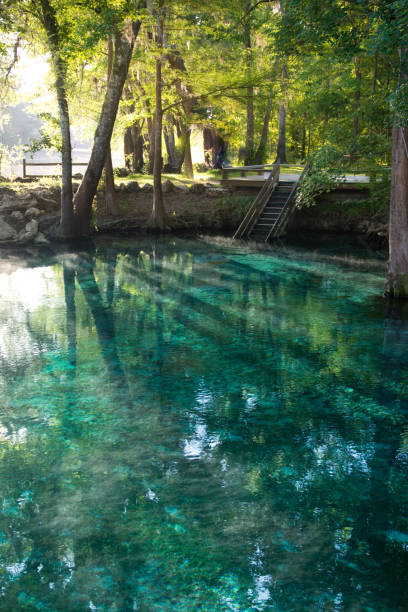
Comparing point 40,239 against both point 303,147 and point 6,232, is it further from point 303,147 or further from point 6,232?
point 303,147

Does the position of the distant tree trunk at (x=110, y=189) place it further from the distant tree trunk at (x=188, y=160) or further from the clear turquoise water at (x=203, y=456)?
the clear turquoise water at (x=203, y=456)

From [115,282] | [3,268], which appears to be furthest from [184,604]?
[3,268]

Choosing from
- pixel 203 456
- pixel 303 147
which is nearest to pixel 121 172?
pixel 303 147

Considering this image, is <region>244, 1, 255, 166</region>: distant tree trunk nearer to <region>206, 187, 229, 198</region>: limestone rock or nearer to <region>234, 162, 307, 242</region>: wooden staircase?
<region>234, 162, 307, 242</region>: wooden staircase

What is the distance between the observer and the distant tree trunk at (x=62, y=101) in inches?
731

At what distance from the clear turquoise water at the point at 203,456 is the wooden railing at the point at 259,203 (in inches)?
386

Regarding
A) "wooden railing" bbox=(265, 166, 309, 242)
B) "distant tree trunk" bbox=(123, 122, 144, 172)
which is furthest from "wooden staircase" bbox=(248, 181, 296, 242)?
"distant tree trunk" bbox=(123, 122, 144, 172)

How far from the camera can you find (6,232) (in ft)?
72.8

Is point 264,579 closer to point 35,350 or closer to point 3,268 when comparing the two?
point 35,350

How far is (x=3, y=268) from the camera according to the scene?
17.9 m

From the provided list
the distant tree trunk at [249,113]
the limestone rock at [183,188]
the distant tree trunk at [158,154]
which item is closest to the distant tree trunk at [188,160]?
the distant tree trunk at [249,113]

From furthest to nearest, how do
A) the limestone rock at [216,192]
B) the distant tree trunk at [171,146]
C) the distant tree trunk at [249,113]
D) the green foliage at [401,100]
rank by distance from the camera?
the distant tree trunk at [171,146] < the limestone rock at [216,192] < the distant tree trunk at [249,113] < the green foliage at [401,100]

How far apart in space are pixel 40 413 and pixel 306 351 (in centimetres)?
505

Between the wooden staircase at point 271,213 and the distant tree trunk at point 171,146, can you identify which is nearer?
the wooden staircase at point 271,213
